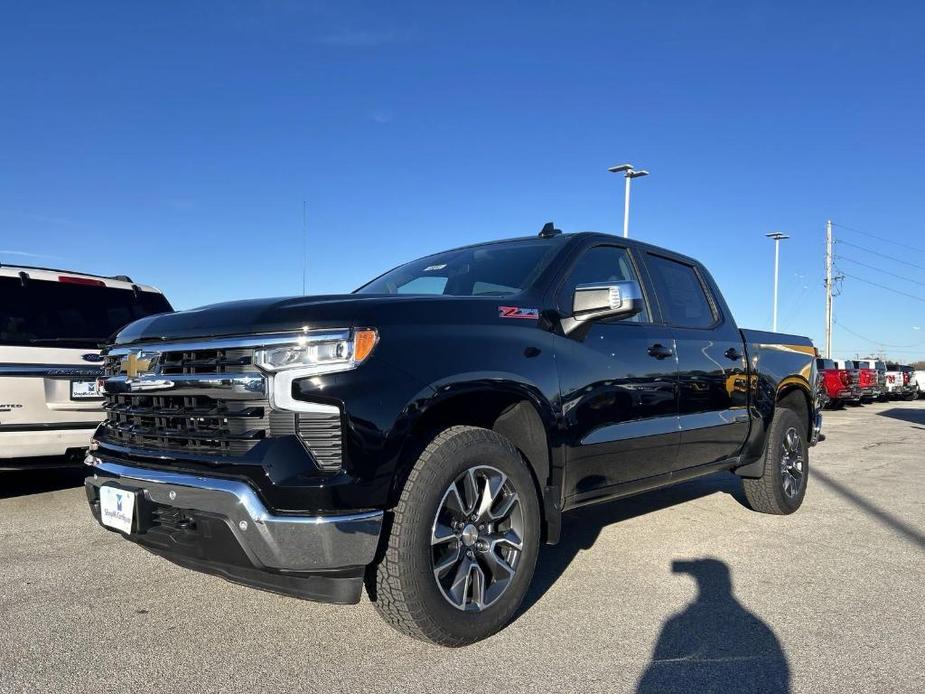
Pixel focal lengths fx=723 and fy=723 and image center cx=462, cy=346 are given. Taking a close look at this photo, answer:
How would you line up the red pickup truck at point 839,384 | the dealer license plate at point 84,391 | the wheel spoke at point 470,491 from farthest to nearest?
1. the red pickup truck at point 839,384
2. the dealer license plate at point 84,391
3. the wheel spoke at point 470,491

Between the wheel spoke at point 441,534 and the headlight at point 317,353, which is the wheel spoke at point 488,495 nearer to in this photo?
the wheel spoke at point 441,534

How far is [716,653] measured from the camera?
3002 millimetres

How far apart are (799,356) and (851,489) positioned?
1.93 metres

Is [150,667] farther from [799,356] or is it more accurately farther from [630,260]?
[799,356]

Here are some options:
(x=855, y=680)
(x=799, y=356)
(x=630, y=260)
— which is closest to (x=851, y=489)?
(x=799, y=356)

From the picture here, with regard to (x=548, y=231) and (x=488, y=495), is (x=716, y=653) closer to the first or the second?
(x=488, y=495)

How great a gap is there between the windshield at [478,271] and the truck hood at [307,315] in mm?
520

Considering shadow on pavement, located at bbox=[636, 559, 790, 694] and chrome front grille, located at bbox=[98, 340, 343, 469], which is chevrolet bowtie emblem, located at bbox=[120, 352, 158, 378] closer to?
chrome front grille, located at bbox=[98, 340, 343, 469]

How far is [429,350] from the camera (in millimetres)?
2928

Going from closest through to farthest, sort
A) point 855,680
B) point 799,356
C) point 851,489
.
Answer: point 855,680, point 799,356, point 851,489

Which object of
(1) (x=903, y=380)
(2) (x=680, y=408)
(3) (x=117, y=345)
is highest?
(3) (x=117, y=345)

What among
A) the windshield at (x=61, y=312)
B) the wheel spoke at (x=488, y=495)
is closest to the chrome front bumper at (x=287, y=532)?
the wheel spoke at (x=488, y=495)

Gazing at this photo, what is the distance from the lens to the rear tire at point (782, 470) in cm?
548

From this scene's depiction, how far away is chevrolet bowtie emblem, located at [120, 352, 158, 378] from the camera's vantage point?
123 inches
